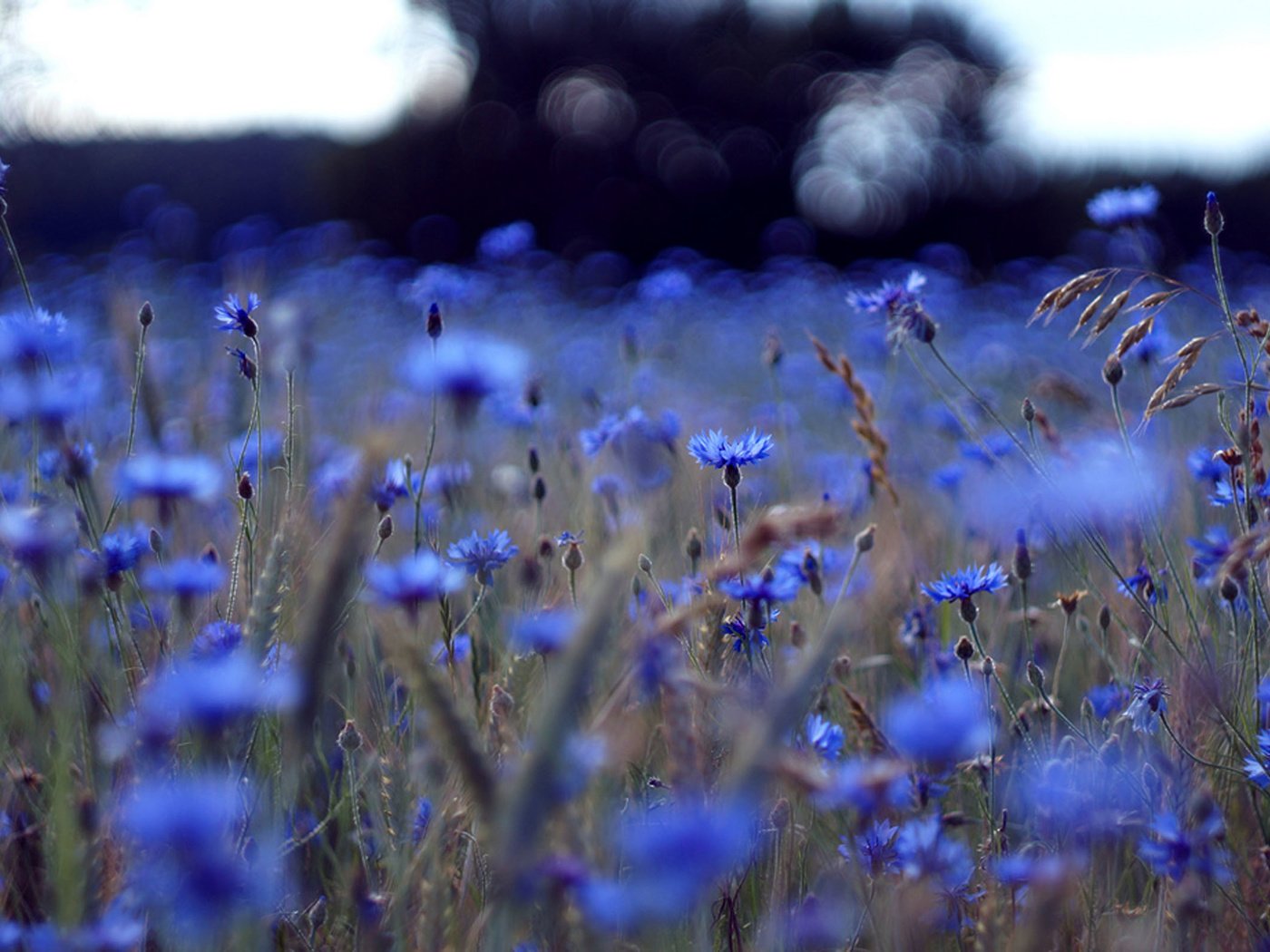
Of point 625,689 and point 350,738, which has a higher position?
point 625,689

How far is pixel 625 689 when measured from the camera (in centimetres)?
82

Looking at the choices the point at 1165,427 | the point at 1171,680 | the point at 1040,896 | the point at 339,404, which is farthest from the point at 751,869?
the point at 339,404

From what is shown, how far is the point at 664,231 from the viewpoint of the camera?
12.3 meters

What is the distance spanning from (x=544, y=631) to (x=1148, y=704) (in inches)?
30.0

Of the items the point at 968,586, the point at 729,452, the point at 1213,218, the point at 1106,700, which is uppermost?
the point at 1213,218

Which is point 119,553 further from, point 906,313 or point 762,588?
point 906,313

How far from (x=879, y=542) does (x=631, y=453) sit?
0.55 meters

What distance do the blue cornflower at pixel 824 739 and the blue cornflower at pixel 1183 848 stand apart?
1.22ft

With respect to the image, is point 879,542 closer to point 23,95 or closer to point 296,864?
point 296,864

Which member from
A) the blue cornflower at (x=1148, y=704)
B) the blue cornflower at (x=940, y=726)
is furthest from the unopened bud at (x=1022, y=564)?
the blue cornflower at (x=940, y=726)

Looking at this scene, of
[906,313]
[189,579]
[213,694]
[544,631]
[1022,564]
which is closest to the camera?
[213,694]

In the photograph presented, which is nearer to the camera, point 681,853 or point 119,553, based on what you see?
point 681,853

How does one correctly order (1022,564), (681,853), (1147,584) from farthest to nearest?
(1147,584) < (1022,564) < (681,853)

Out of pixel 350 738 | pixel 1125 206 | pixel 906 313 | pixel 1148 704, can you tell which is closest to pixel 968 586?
pixel 1148 704
